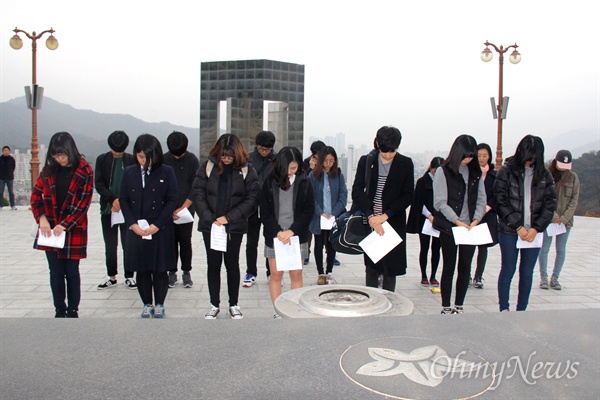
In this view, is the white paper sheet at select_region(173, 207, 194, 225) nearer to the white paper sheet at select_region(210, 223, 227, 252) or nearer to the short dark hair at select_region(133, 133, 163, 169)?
the short dark hair at select_region(133, 133, 163, 169)

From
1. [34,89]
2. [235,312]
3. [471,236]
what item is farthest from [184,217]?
[34,89]

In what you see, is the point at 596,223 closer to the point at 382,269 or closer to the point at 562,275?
the point at 562,275

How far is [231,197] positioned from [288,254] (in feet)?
2.28

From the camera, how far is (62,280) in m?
3.78

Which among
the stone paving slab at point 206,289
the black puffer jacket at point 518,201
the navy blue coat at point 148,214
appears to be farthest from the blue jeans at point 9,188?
the black puffer jacket at point 518,201

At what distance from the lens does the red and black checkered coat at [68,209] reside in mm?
3662

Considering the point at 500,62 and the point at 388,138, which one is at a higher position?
Result: the point at 500,62

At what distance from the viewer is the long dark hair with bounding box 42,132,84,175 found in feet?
11.9

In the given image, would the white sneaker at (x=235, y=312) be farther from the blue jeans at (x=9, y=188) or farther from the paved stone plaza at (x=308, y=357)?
→ the blue jeans at (x=9, y=188)

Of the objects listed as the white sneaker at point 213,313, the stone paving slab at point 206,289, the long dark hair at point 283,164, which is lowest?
the stone paving slab at point 206,289

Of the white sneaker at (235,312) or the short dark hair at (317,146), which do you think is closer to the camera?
the white sneaker at (235,312)

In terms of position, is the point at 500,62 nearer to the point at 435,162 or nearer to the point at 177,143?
the point at 435,162

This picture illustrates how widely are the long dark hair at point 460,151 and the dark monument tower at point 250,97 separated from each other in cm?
1501

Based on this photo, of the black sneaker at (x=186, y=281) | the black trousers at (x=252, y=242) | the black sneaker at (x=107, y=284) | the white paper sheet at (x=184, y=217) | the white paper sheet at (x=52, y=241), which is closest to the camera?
the white paper sheet at (x=52, y=241)
